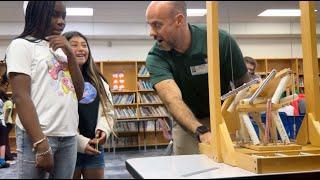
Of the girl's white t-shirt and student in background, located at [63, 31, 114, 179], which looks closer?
the girl's white t-shirt

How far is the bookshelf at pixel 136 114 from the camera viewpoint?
55.1 inches

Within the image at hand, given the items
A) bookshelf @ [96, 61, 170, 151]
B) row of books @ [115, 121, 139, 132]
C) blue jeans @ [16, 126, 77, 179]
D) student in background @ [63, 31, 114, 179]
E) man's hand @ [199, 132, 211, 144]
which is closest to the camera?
blue jeans @ [16, 126, 77, 179]

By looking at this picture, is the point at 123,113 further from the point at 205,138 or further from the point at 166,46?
the point at 205,138

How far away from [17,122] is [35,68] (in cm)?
14

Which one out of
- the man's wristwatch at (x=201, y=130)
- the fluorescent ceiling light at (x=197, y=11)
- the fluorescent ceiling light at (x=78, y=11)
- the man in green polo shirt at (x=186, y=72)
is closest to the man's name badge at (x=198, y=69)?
the man in green polo shirt at (x=186, y=72)

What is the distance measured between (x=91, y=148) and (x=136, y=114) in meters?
0.65

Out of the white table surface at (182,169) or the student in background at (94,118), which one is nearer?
the white table surface at (182,169)

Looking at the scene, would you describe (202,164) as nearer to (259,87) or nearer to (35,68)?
(259,87)

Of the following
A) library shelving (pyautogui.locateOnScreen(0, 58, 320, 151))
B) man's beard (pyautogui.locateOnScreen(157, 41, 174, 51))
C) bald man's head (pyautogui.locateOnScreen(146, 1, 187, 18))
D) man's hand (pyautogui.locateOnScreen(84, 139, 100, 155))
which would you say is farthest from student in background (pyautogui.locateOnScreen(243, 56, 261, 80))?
man's hand (pyautogui.locateOnScreen(84, 139, 100, 155))

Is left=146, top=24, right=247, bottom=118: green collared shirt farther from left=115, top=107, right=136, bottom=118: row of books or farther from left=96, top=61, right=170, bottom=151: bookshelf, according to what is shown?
left=115, top=107, right=136, bottom=118: row of books

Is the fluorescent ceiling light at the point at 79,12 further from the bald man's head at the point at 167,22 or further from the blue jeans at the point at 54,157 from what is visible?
the blue jeans at the point at 54,157

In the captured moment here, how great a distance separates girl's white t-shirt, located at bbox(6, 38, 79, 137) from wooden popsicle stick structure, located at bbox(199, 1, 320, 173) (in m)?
0.35

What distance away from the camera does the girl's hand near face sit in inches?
30.4

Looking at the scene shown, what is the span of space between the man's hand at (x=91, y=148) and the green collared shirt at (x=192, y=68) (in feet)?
0.95
